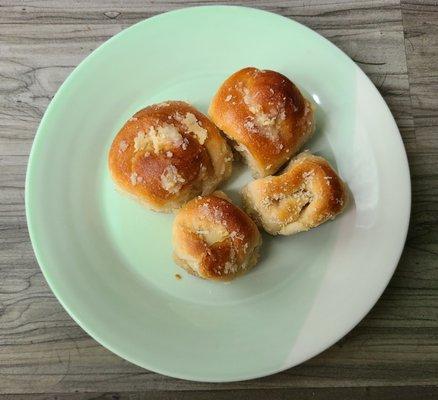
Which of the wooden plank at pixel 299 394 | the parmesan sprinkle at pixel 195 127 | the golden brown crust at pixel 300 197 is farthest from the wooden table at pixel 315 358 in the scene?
the parmesan sprinkle at pixel 195 127

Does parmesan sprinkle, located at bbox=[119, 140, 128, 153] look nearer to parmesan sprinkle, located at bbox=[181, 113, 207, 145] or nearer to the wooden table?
parmesan sprinkle, located at bbox=[181, 113, 207, 145]

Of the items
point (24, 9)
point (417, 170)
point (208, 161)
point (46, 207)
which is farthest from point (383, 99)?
point (24, 9)

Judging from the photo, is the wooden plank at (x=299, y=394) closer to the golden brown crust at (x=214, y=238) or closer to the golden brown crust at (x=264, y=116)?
the golden brown crust at (x=214, y=238)

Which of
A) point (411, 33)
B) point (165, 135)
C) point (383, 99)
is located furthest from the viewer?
point (411, 33)

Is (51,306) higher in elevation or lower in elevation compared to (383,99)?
lower

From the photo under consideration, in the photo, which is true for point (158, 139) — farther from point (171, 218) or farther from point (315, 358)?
point (315, 358)

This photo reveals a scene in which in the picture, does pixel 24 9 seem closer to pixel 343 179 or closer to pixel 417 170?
pixel 343 179

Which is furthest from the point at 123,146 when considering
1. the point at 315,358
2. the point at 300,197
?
the point at 315,358
